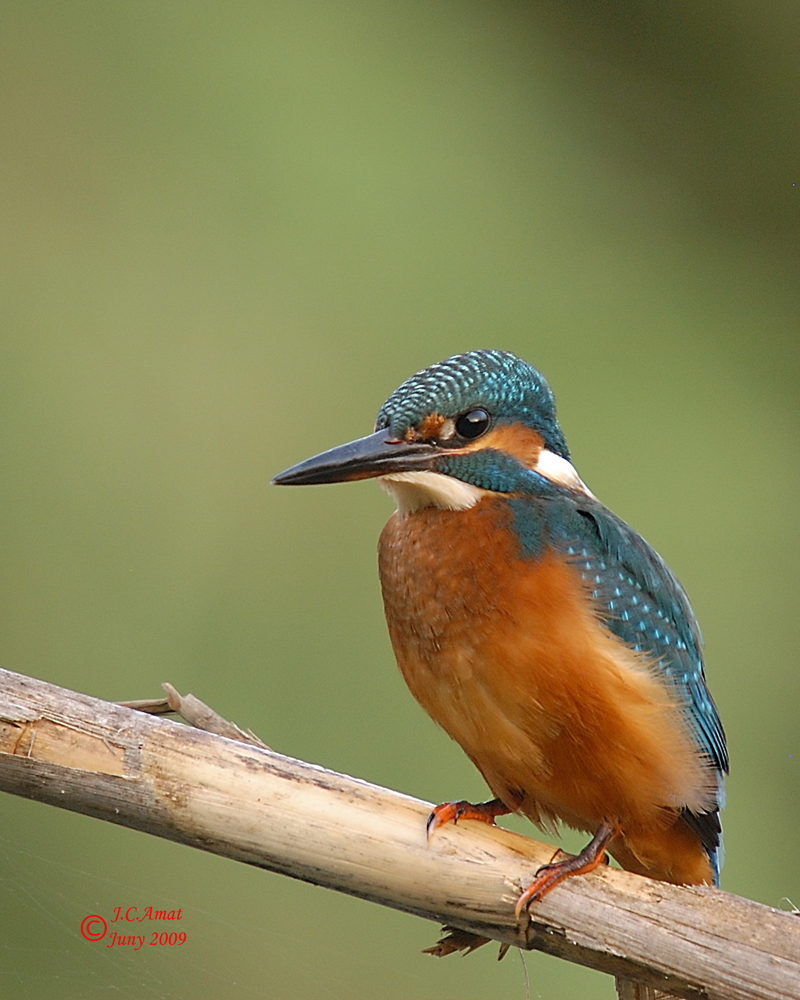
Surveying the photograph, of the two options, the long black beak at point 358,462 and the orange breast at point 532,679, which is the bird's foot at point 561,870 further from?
the long black beak at point 358,462

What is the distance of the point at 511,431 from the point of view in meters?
1.65

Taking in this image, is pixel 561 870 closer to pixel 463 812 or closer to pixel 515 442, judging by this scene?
pixel 463 812

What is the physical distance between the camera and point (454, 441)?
160 centimetres

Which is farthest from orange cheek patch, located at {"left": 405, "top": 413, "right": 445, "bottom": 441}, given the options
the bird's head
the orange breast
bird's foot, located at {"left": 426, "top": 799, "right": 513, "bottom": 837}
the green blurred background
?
the green blurred background

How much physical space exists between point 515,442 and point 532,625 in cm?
29

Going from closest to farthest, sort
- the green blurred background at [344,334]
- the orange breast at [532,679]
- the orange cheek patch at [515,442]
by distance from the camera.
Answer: the orange breast at [532,679], the orange cheek patch at [515,442], the green blurred background at [344,334]

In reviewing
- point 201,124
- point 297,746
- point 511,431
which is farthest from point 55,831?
point 201,124

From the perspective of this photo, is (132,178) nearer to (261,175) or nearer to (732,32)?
(261,175)

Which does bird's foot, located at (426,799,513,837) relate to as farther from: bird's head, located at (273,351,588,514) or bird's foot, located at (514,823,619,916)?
bird's head, located at (273,351,588,514)

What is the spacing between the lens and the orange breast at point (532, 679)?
1.51m

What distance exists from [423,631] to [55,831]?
1422mm

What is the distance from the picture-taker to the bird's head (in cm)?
155

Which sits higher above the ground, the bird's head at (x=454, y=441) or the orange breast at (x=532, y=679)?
the bird's head at (x=454, y=441)

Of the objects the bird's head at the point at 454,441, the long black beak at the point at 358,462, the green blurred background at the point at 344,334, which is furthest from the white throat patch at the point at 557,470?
the green blurred background at the point at 344,334
